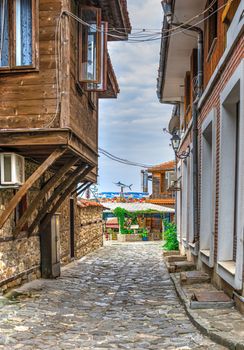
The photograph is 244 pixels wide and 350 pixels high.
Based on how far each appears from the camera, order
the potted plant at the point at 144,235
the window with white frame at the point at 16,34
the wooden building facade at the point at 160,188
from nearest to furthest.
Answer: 1. the window with white frame at the point at 16,34
2. the potted plant at the point at 144,235
3. the wooden building facade at the point at 160,188

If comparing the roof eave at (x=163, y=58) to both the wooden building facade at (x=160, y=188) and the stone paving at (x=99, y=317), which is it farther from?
the wooden building facade at (x=160, y=188)

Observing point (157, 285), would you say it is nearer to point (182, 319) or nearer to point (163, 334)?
point (182, 319)

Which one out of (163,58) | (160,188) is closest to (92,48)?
(163,58)

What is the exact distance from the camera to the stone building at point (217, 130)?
220 inches

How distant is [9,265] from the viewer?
7793mm

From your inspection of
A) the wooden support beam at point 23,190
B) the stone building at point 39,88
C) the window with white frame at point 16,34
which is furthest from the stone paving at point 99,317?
the window with white frame at point 16,34

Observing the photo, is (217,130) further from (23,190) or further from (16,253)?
(16,253)

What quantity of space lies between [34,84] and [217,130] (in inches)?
A: 124

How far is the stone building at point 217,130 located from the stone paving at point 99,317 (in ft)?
3.06

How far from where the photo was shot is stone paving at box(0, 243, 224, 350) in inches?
191

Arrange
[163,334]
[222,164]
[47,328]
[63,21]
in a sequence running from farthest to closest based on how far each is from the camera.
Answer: [63,21]
[222,164]
[47,328]
[163,334]

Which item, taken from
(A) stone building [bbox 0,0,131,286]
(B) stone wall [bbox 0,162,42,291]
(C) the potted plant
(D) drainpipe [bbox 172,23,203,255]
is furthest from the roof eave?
(C) the potted plant

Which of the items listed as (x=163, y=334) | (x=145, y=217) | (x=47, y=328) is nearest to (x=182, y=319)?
(x=163, y=334)

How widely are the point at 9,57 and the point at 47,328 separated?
14.0 ft
